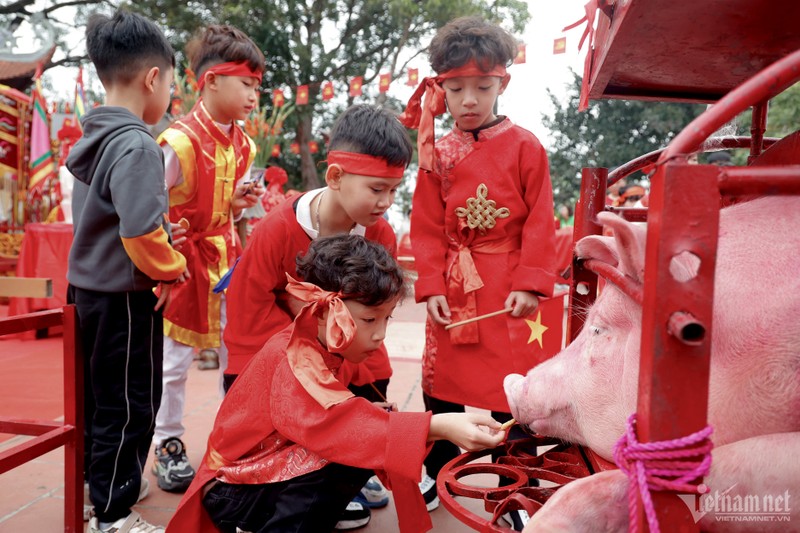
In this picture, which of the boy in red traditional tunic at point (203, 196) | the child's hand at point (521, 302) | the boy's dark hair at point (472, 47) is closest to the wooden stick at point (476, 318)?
the child's hand at point (521, 302)

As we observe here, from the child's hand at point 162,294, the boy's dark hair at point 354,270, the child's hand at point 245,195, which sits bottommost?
the child's hand at point 162,294

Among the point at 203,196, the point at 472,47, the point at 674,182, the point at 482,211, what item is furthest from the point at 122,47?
the point at 674,182

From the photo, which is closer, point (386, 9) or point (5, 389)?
point (5, 389)

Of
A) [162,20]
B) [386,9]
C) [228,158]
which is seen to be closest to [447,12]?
[386,9]

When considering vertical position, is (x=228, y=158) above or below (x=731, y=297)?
above

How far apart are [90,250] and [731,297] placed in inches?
71.7

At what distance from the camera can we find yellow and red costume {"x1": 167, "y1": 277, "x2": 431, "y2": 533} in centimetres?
145

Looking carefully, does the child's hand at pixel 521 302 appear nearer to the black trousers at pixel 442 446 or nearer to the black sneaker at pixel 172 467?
the black trousers at pixel 442 446

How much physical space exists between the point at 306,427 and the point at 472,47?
1386mm

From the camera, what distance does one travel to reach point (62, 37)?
1659 cm

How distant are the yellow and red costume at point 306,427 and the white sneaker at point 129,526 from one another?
39 cm

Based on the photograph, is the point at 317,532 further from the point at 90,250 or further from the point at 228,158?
the point at 228,158

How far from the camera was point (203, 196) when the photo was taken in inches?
104

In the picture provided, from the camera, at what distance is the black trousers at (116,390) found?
1.94 metres
